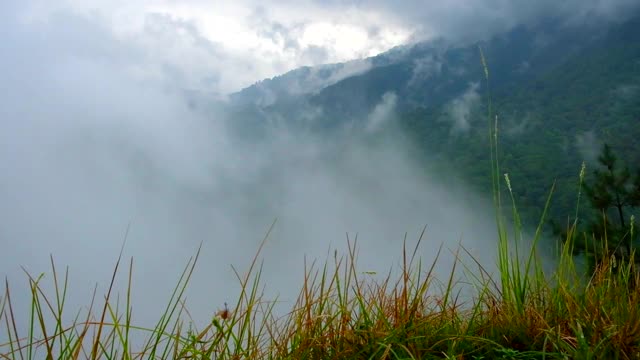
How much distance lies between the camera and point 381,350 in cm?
145

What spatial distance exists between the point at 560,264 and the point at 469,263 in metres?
0.47

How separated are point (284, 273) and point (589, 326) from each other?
17459 cm

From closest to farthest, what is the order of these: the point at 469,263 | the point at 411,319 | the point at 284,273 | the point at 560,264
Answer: the point at 411,319 → the point at 560,264 → the point at 469,263 → the point at 284,273

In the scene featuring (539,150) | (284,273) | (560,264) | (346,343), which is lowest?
(346,343)

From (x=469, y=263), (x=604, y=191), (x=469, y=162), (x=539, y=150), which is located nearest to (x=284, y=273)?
(x=469, y=162)

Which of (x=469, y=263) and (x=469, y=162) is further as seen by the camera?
(x=469, y=162)

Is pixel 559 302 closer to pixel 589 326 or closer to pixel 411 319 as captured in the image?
pixel 589 326

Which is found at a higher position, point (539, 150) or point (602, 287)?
point (539, 150)

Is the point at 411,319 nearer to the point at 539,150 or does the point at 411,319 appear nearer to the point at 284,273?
the point at 284,273

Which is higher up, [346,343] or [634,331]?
[346,343]

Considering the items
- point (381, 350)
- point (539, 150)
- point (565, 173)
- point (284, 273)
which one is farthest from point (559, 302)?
point (539, 150)

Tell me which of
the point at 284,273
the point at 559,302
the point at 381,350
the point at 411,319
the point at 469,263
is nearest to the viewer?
the point at 381,350

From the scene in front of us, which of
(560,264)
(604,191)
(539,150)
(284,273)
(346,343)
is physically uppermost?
(539,150)

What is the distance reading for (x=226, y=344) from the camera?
4.80 feet
